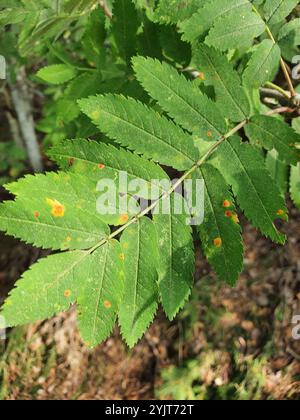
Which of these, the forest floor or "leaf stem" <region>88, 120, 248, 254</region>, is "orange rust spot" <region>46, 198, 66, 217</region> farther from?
the forest floor

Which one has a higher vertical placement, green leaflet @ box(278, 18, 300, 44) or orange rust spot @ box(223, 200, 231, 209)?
green leaflet @ box(278, 18, 300, 44)

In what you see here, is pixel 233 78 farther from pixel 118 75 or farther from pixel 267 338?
pixel 267 338

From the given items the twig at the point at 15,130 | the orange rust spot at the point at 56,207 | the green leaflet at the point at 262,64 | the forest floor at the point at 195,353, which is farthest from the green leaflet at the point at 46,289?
the twig at the point at 15,130

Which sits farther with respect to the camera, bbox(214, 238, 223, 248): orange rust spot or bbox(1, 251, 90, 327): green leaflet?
bbox(214, 238, 223, 248): orange rust spot

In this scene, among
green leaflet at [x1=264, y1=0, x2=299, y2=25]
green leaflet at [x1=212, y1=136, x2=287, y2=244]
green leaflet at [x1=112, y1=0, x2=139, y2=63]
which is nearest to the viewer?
green leaflet at [x1=212, y1=136, x2=287, y2=244]

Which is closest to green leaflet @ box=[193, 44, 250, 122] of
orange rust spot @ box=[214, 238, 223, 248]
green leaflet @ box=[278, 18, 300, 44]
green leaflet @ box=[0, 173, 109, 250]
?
green leaflet @ box=[278, 18, 300, 44]

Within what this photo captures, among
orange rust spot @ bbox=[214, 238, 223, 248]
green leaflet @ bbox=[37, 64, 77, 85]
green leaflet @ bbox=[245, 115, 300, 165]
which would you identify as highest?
green leaflet @ bbox=[37, 64, 77, 85]

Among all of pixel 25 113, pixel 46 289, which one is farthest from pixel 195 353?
pixel 46 289

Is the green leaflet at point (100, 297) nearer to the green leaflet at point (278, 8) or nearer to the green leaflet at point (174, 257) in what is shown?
the green leaflet at point (174, 257)

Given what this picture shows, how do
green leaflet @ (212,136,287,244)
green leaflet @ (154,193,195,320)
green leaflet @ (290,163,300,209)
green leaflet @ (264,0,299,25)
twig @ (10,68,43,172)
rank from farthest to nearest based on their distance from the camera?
twig @ (10,68,43,172) → green leaflet @ (290,163,300,209) → green leaflet @ (264,0,299,25) → green leaflet @ (212,136,287,244) → green leaflet @ (154,193,195,320)
